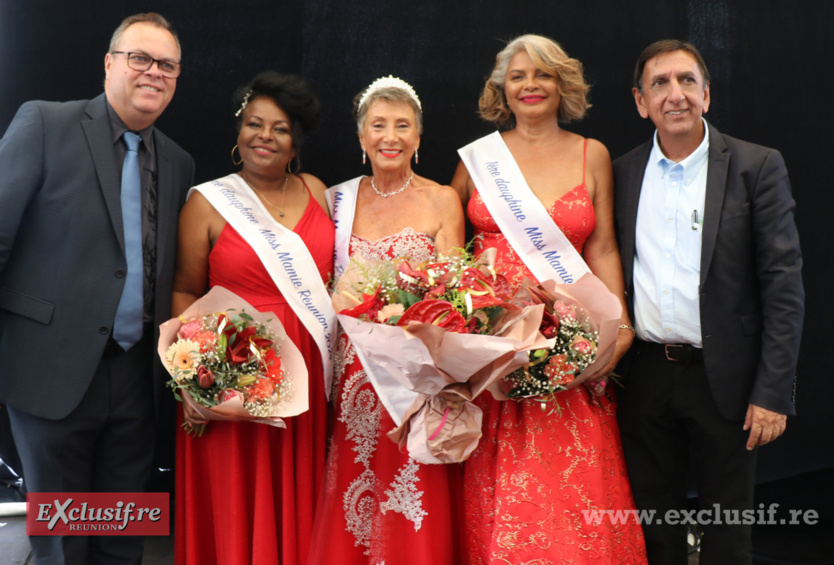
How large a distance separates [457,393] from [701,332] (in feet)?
2.26

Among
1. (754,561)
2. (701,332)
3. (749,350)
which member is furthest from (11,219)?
(754,561)

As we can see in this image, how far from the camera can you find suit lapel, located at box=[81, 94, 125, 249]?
2.06 meters

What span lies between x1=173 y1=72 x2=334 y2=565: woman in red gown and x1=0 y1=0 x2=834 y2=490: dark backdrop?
1.74 feet

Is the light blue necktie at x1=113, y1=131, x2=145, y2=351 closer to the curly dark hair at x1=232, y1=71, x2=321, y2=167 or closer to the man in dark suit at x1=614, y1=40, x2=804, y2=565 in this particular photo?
the curly dark hair at x1=232, y1=71, x2=321, y2=167

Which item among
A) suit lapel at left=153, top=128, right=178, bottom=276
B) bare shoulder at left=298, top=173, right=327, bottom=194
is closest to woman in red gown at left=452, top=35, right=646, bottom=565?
bare shoulder at left=298, top=173, right=327, bottom=194

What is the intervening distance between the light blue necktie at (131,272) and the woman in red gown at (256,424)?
17 cm

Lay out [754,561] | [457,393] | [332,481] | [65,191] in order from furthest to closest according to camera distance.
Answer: [754,561]
[332,481]
[65,191]
[457,393]

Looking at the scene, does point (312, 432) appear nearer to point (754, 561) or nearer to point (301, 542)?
point (301, 542)

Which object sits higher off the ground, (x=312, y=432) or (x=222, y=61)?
(x=222, y=61)

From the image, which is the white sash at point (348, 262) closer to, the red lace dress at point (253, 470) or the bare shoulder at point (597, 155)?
the red lace dress at point (253, 470)

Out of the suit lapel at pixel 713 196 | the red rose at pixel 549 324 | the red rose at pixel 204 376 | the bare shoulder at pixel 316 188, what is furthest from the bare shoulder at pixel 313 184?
the suit lapel at pixel 713 196

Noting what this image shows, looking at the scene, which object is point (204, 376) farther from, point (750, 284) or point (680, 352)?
point (750, 284)

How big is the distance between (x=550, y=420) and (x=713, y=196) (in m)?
0.74

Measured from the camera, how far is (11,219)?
1955 millimetres
